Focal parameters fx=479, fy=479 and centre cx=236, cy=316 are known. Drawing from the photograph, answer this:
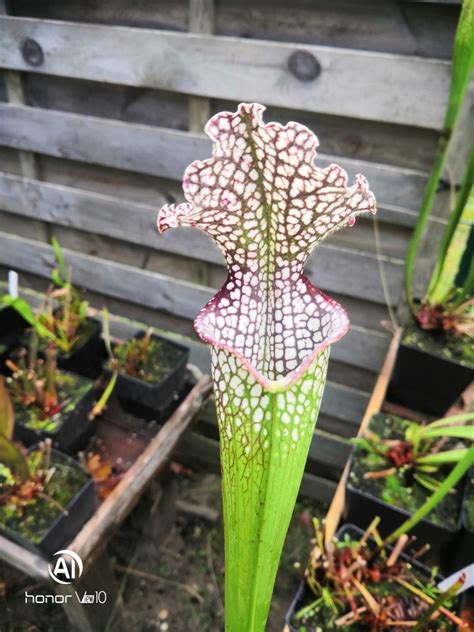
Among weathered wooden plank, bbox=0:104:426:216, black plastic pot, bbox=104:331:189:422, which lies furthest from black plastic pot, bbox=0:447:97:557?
weathered wooden plank, bbox=0:104:426:216

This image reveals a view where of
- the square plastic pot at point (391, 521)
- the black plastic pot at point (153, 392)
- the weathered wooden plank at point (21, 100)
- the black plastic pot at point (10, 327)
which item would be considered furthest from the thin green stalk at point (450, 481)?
the weathered wooden plank at point (21, 100)

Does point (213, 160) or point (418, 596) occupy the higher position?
point (213, 160)

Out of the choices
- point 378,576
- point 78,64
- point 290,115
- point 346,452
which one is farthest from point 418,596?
point 78,64

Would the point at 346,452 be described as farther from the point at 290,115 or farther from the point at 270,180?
the point at 270,180

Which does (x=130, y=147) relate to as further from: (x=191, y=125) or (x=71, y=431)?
(x=71, y=431)

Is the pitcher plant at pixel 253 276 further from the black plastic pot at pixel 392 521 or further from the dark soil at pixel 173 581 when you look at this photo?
the dark soil at pixel 173 581
